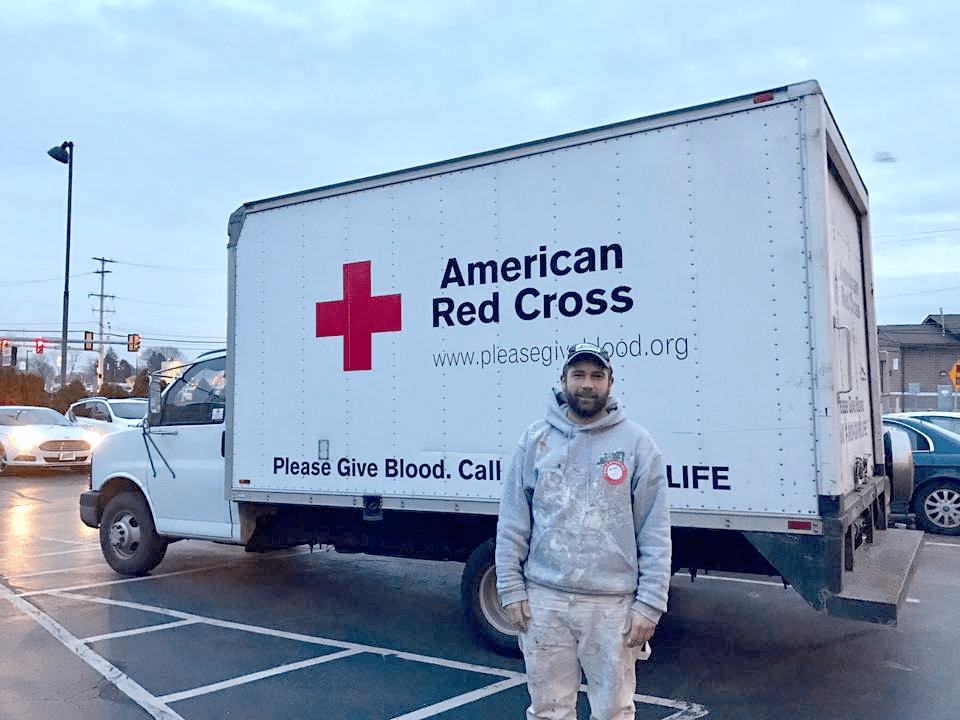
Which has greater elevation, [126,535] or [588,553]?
[588,553]

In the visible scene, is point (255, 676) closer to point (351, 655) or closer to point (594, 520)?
point (351, 655)

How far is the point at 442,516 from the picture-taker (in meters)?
6.45

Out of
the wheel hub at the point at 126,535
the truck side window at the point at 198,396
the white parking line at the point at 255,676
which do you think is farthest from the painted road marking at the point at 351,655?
the truck side window at the point at 198,396

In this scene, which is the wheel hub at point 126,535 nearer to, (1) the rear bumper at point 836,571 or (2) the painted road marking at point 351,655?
(2) the painted road marking at point 351,655

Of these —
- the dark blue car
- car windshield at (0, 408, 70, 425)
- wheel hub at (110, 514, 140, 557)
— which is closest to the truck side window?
wheel hub at (110, 514, 140, 557)

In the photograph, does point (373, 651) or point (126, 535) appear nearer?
point (373, 651)

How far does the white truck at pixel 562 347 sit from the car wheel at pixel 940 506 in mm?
4199

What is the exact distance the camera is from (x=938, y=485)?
1063cm

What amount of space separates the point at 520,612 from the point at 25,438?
1865cm

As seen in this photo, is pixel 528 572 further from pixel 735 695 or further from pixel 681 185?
pixel 681 185

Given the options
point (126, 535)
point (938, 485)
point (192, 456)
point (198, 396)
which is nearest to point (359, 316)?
point (198, 396)

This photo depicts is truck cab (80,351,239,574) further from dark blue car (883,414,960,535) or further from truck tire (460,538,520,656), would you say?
dark blue car (883,414,960,535)

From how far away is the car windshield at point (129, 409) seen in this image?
21.3m

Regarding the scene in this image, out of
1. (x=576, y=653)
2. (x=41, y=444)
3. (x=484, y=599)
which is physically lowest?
(x=484, y=599)
